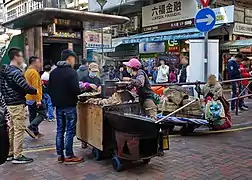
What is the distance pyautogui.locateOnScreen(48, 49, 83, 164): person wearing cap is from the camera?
5098mm

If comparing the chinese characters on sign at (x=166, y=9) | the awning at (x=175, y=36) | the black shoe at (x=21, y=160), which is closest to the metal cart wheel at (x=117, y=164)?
the black shoe at (x=21, y=160)

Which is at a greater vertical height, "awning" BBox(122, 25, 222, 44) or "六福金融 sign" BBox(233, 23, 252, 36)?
"六福金融 sign" BBox(233, 23, 252, 36)

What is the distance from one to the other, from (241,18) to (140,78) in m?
13.5

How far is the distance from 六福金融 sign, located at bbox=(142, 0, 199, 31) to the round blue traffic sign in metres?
9.68

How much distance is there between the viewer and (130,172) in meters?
4.79

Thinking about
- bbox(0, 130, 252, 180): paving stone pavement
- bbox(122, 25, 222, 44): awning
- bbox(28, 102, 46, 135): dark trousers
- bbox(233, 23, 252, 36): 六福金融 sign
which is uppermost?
bbox(233, 23, 252, 36): 六福金融 sign

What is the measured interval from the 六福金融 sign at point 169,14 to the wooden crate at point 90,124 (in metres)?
12.5

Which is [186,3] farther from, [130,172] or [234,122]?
[130,172]

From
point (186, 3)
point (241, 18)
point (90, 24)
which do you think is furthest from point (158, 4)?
point (90, 24)

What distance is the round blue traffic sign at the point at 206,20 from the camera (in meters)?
7.23

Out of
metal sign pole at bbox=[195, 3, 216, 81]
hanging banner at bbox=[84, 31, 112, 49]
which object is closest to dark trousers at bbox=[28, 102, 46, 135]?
metal sign pole at bbox=[195, 3, 216, 81]

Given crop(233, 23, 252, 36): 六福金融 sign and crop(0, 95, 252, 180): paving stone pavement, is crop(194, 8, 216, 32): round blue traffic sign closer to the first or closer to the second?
crop(0, 95, 252, 180): paving stone pavement

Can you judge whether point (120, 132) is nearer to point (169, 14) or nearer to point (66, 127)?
point (66, 127)

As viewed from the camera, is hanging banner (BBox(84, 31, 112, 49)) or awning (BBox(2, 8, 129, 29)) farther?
hanging banner (BBox(84, 31, 112, 49))
